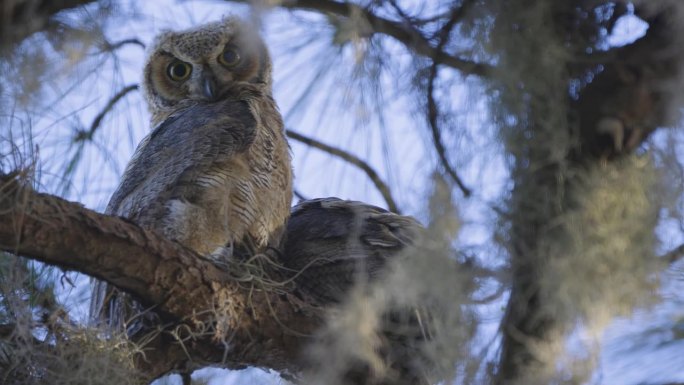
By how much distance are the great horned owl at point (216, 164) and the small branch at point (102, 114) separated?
19cm

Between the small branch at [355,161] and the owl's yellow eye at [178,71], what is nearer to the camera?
the small branch at [355,161]

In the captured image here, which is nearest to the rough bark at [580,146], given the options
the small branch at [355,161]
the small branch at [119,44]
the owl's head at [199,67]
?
the small branch at [355,161]

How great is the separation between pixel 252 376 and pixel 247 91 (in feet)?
3.94

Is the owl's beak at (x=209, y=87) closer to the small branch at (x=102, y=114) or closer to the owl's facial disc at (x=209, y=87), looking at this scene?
the owl's facial disc at (x=209, y=87)

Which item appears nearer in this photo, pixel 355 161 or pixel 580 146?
pixel 580 146

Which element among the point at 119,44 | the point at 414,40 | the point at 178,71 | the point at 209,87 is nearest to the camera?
the point at 414,40

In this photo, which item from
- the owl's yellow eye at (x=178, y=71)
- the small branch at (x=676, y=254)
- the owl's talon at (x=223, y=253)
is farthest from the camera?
the owl's yellow eye at (x=178, y=71)

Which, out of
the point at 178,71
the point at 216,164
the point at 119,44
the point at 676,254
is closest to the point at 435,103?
the point at 676,254

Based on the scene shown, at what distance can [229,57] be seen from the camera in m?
4.00

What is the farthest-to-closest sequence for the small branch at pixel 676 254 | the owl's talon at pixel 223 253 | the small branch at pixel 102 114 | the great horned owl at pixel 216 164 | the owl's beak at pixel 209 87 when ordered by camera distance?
the owl's beak at pixel 209 87 < the small branch at pixel 102 114 < the great horned owl at pixel 216 164 < the owl's talon at pixel 223 253 < the small branch at pixel 676 254

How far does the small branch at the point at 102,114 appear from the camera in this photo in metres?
3.54

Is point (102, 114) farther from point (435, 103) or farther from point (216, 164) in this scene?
point (435, 103)

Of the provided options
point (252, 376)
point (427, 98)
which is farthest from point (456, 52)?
point (252, 376)

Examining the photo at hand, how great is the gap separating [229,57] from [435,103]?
1.64 m
